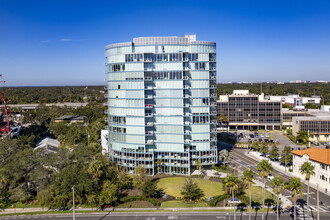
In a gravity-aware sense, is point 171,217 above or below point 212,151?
below

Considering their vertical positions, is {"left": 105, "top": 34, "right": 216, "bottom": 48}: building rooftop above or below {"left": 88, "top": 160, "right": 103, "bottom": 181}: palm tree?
above

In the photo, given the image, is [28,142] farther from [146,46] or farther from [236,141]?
[236,141]

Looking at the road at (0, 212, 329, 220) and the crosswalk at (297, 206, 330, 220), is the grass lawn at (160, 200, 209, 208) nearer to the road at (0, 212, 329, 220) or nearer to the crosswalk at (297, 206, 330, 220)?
the road at (0, 212, 329, 220)

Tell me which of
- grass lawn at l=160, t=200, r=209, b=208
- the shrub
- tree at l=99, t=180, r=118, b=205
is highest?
tree at l=99, t=180, r=118, b=205

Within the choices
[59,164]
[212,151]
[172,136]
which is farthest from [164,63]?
[59,164]

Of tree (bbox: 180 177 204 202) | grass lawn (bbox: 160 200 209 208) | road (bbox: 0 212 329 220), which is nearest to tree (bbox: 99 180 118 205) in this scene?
road (bbox: 0 212 329 220)

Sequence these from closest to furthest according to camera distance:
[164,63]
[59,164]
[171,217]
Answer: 1. [171,217]
2. [59,164]
3. [164,63]

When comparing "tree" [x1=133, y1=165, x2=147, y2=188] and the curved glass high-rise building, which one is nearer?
"tree" [x1=133, y1=165, x2=147, y2=188]

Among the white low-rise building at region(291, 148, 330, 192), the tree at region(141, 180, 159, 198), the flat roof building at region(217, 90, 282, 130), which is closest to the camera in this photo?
the tree at region(141, 180, 159, 198)
